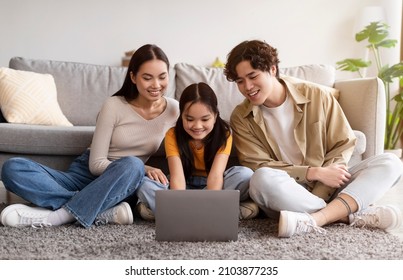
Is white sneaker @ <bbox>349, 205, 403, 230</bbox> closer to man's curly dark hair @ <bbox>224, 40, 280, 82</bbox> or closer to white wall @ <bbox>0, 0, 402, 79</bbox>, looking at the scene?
man's curly dark hair @ <bbox>224, 40, 280, 82</bbox>

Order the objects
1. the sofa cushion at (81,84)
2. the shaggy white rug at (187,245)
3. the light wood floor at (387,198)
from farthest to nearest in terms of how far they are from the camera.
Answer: the sofa cushion at (81,84), the light wood floor at (387,198), the shaggy white rug at (187,245)

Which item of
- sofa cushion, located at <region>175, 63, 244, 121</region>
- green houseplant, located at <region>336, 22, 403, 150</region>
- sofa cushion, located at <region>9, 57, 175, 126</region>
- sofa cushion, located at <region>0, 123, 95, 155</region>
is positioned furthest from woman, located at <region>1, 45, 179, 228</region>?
green houseplant, located at <region>336, 22, 403, 150</region>

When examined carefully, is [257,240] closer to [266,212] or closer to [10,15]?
[266,212]

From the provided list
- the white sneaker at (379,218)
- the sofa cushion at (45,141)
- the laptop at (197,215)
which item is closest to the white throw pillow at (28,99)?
the sofa cushion at (45,141)

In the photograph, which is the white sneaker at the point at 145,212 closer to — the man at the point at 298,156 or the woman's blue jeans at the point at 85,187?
the woman's blue jeans at the point at 85,187

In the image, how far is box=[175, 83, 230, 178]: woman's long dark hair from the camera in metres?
1.81

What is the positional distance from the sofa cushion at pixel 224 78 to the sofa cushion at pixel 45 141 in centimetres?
77

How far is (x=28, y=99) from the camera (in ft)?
8.68

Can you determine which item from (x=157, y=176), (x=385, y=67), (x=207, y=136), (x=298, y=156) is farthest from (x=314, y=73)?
(x=157, y=176)

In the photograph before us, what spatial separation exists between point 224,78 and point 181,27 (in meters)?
1.53

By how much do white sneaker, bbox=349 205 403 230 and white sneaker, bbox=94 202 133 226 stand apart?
0.78 meters

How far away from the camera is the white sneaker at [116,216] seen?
174cm

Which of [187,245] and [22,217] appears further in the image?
[22,217]

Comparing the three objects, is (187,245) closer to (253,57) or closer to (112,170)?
(112,170)
